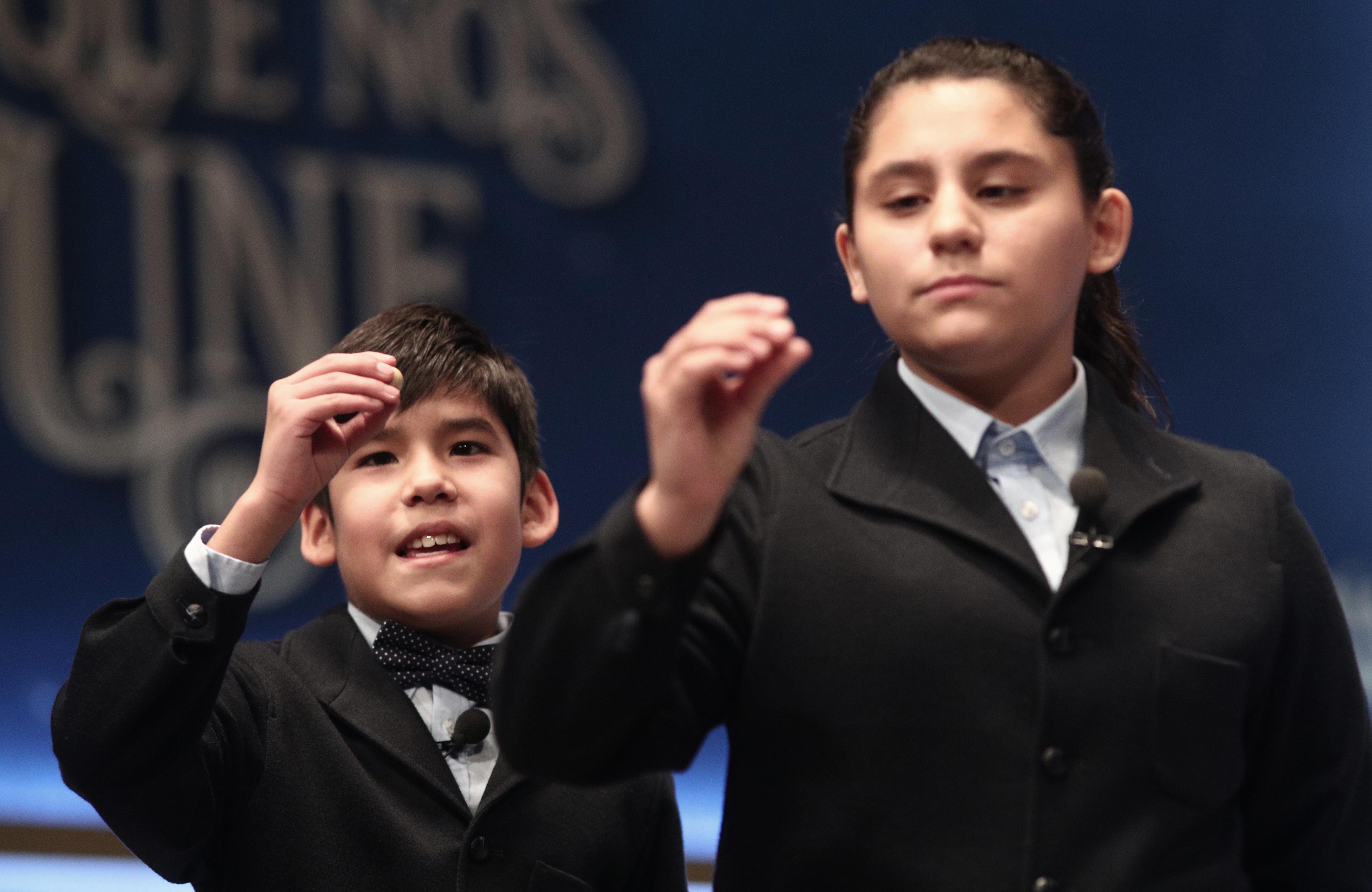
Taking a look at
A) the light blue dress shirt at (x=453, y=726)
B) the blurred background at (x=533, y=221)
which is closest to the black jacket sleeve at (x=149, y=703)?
the light blue dress shirt at (x=453, y=726)

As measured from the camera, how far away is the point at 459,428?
5.34 ft

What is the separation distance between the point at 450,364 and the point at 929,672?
0.76m

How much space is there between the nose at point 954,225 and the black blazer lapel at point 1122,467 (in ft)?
0.60

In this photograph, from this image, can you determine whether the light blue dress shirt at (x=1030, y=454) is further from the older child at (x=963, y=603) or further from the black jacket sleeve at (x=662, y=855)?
the black jacket sleeve at (x=662, y=855)

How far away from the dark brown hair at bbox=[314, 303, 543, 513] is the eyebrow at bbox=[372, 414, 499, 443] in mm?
26

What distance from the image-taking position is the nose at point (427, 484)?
61.1 inches

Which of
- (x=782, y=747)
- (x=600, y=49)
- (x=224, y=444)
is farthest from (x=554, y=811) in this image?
(x=600, y=49)

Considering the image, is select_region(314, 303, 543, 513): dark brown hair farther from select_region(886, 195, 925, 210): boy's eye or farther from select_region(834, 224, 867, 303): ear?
select_region(886, 195, 925, 210): boy's eye

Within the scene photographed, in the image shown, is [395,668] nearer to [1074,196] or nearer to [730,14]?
[1074,196]

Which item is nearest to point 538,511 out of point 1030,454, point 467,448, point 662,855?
point 467,448

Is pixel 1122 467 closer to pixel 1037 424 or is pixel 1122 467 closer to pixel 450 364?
pixel 1037 424

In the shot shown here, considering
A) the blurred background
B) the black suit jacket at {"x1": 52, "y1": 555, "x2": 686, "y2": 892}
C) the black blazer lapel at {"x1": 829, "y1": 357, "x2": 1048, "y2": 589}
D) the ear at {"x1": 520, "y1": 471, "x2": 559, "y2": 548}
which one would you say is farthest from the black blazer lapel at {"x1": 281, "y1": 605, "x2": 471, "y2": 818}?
the blurred background

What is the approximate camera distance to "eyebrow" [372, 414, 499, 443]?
160cm

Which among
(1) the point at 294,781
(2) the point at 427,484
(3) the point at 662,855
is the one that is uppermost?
(2) the point at 427,484
